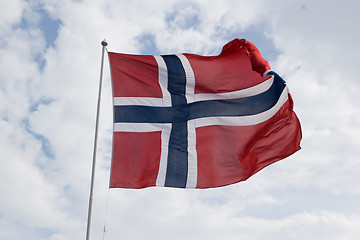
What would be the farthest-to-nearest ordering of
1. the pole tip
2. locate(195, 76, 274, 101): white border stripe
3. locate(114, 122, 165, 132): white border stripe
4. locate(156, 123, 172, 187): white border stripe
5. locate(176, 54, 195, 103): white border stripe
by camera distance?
locate(195, 76, 274, 101): white border stripe
locate(176, 54, 195, 103): white border stripe
the pole tip
locate(156, 123, 172, 187): white border stripe
locate(114, 122, 165, 132): white border stripe

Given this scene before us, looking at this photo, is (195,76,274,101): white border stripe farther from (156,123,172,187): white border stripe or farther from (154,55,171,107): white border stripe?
(156,123,172,187): white border stripe

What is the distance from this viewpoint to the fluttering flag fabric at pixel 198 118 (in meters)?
15.1

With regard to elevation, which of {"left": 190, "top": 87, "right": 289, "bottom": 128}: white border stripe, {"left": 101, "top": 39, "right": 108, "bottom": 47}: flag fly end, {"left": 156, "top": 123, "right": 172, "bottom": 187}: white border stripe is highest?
{"left": 101, "top": 39, "right": 108, "bottom": 47}: flag fly end

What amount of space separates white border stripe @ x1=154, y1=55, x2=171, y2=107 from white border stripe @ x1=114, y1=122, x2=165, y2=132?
0.85 meters

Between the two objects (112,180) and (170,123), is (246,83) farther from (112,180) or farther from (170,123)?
(112,180)

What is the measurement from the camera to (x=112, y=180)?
14.1 m

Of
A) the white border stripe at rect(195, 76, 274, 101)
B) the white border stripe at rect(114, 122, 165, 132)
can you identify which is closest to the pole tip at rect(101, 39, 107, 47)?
the white border stripe at rect(114, 122, 165, 132)

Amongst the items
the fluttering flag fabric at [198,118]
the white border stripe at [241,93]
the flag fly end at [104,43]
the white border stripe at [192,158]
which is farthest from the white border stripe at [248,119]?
the flag fly end at [104,43]

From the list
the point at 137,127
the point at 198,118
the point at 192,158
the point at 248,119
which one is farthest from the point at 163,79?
the point at 248,119

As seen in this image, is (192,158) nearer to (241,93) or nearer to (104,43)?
(241,93)

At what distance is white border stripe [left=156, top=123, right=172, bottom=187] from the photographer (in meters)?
15.1

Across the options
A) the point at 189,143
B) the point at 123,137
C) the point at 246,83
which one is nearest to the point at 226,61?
the point at 246,83

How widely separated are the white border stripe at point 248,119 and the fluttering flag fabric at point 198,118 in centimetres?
3

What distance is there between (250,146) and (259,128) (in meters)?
0.70
